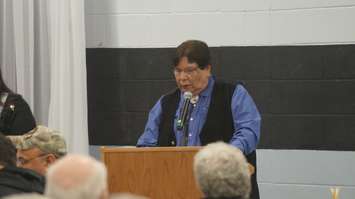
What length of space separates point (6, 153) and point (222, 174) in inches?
35.0

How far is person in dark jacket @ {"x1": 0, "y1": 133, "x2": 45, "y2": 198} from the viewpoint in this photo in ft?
7.47

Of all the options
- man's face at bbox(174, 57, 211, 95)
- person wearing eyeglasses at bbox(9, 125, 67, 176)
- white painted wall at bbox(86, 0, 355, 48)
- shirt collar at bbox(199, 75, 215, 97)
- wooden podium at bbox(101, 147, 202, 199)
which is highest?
white painted wall at bbox(86, 0, 355, 48)

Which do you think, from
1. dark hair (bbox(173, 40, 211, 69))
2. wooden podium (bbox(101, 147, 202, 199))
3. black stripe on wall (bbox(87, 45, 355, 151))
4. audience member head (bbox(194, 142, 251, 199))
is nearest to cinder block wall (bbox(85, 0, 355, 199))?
black stripe on wall (bbox(87, 45, 355, 151))

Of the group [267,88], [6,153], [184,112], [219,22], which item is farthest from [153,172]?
[219,22]

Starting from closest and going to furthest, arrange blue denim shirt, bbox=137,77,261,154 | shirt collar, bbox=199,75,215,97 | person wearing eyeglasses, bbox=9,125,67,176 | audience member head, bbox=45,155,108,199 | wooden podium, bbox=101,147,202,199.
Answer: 1. audience member head, bbox=45,155,108,199
2. person wearing eyeglasses, bbox=9,125,67,176
3. wooden podium, bbox=101,147,202,199
4. blue denim shirt, bbox=137,77,261,154
5. shirt collar, bbox=199,75,215,97

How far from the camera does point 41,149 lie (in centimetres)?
272

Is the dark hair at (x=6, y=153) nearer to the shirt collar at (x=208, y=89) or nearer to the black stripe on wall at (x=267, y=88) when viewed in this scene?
the shirt collar at (x=208, y=89)

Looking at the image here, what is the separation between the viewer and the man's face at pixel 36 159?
2.72m

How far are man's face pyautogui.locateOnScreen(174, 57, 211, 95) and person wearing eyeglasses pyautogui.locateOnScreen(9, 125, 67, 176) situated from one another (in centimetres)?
72

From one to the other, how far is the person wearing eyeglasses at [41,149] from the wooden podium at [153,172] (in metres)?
0.22

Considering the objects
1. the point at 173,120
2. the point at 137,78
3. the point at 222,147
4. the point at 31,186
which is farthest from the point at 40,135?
the point at 137,78

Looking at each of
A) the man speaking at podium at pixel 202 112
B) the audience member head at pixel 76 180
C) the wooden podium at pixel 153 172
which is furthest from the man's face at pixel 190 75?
the audience member head at pixel 76 180

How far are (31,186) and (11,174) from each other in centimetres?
8

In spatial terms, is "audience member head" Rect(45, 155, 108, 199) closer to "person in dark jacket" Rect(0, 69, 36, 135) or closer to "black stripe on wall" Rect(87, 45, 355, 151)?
Result: "person in dark jacket" Rect(0, 69, 36, 135)
